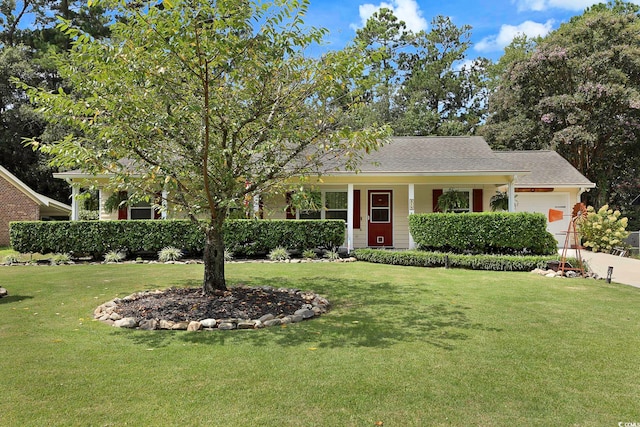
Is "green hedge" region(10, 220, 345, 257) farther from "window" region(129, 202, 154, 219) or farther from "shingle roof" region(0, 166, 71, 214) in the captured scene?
"shingle roof" region(0, 166, 71, 214)

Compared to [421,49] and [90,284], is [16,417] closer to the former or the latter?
[90,284]

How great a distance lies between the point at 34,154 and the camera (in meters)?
27.8

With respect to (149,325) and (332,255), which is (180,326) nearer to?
(149,325)

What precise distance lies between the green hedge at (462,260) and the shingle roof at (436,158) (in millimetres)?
3003

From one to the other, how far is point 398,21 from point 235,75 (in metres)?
34.0

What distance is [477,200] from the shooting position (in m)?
15.5

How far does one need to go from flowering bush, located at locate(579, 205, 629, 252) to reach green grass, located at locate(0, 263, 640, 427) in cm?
976

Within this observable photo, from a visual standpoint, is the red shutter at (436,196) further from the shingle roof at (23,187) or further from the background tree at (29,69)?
the background tree at (29,69)

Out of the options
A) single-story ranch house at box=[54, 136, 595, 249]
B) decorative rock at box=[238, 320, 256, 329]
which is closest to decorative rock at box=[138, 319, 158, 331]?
decorative rock at box=[238, 320, 256, 329]

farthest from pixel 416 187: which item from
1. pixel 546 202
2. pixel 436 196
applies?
pixel 546 202

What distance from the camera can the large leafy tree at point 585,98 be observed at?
70.0 feet

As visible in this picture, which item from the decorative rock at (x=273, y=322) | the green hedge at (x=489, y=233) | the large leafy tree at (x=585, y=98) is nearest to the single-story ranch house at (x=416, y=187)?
the green hedge at (x=489, y=233)

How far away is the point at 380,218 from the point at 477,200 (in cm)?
368

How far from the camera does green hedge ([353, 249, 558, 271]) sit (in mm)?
10766
